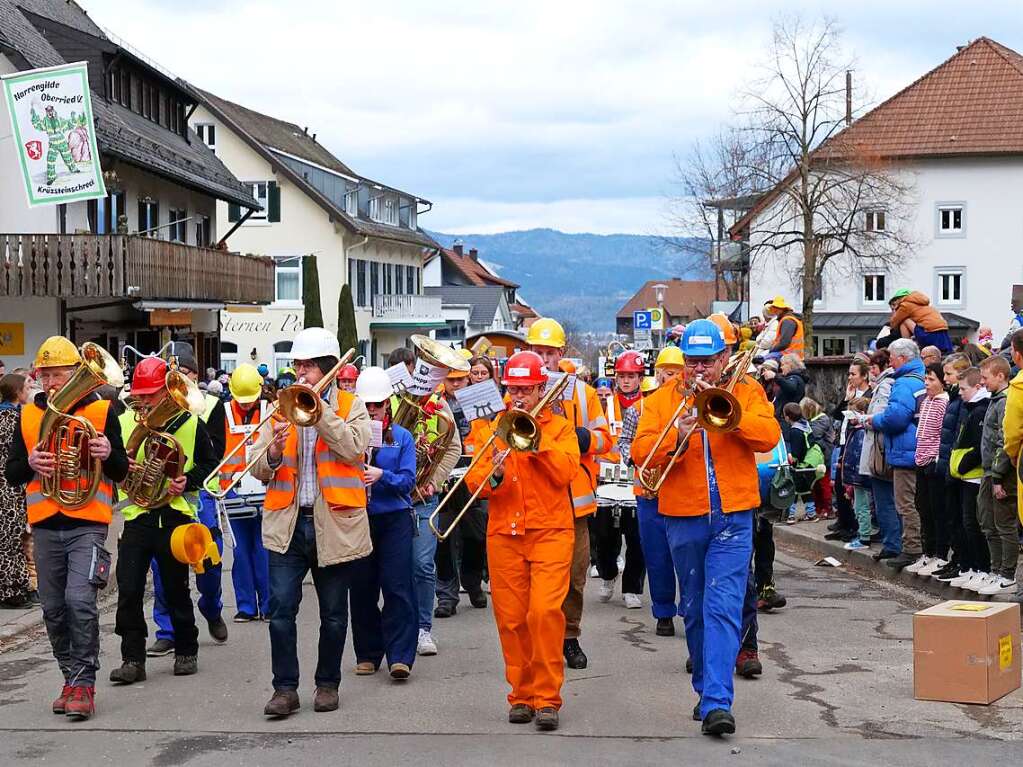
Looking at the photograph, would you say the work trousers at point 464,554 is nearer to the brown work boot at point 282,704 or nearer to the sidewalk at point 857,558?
the brown work boot at point 282,704

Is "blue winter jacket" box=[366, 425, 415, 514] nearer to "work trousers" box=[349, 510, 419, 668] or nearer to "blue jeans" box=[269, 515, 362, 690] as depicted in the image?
"work trousers" box=[349, 510, 419, 668]

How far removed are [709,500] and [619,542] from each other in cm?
471

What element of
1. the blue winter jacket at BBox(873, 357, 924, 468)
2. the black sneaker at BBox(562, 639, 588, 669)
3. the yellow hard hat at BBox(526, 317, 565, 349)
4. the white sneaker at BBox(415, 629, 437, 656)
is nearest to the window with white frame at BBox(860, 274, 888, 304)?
the blue winter jacket at BBox(873, 357, 924, 468)

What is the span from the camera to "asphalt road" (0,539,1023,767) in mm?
7266

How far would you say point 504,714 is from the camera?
26.9 ft

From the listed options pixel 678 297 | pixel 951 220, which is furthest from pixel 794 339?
pixel 678 297

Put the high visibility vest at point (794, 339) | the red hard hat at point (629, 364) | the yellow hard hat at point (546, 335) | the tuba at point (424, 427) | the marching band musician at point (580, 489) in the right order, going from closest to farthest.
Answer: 1. the marching band musician at point (580, 489)
2. the yellow hard hat at point (546, 335)
3. the tuba at point (424, 427)
4. the red hard hat at point (629, 364)
5. the high visibility vest at point (794, 339)

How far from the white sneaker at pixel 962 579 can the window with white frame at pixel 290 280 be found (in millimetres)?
45648

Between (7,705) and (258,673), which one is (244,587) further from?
(7,705)

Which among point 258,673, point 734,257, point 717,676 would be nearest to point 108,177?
point 258,673

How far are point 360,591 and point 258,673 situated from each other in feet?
3.46

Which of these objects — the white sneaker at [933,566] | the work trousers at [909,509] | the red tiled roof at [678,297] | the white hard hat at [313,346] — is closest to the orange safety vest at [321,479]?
the white hard hat at [313,346]

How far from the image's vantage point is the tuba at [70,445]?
8375 mm

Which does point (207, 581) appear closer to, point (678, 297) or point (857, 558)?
point (857, 558)
